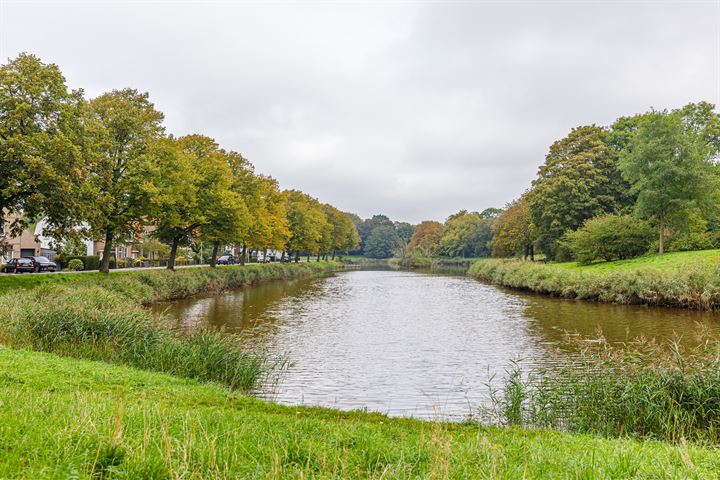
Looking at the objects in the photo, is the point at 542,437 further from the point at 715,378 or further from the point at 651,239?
the point at 651,239

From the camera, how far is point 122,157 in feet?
96.8

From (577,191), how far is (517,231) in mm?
11549

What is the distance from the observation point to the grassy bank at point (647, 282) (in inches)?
1019

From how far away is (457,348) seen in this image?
17578 millimetres

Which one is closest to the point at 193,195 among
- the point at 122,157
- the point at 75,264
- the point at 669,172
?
the point at 122,157

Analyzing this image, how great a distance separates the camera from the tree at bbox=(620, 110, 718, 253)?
37812mm

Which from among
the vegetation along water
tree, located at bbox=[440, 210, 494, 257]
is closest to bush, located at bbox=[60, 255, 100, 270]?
the vegetation along water

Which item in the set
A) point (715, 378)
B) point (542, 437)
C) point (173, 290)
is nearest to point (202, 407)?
point (542, 437)

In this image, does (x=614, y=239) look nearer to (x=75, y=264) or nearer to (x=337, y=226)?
(x=75, y=264)

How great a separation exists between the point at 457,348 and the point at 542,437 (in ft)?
35.3

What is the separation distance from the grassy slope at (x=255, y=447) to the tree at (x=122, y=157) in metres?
21.8

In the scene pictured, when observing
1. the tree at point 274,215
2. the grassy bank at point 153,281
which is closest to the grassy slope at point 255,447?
the grassy bank at point 153,281

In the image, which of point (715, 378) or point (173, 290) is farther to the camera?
point (173, 290)

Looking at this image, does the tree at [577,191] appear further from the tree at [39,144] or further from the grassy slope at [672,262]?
the tree at [39,144]
